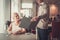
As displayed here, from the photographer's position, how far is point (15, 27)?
167cm

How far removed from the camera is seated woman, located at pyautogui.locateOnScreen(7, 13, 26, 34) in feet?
5.46

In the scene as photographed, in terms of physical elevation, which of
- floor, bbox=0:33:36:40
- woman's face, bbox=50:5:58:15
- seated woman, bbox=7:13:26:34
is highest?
woman's face, bbox=50:5:58:15

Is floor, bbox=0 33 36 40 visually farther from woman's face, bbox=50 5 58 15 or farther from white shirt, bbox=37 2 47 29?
woman's face, bbox=50 5 58 15

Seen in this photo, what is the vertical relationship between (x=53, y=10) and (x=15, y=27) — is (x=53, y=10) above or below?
above

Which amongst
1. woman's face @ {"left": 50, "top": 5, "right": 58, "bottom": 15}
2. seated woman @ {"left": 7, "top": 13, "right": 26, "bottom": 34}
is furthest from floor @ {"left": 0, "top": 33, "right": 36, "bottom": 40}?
woman's face @ {"left": 50, "top": 5, "right": 58, "bottom": 15}

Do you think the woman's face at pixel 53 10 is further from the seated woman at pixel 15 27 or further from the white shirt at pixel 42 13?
the seated woman at pixel 15 27

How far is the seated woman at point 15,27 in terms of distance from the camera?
1.66m

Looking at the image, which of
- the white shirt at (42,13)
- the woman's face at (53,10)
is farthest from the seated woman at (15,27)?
the woman's face at (53,10)

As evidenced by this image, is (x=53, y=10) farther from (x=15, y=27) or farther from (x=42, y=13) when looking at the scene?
(x=15, y=27)

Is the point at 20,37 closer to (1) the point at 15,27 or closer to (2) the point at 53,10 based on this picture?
(1) the point at 15,27

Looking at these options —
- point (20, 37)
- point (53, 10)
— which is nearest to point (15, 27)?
point (20, 37)

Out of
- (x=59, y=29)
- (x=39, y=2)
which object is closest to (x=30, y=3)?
(x=39, y=2)

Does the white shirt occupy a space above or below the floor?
above

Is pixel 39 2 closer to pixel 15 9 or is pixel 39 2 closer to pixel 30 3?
pixel 30 3
